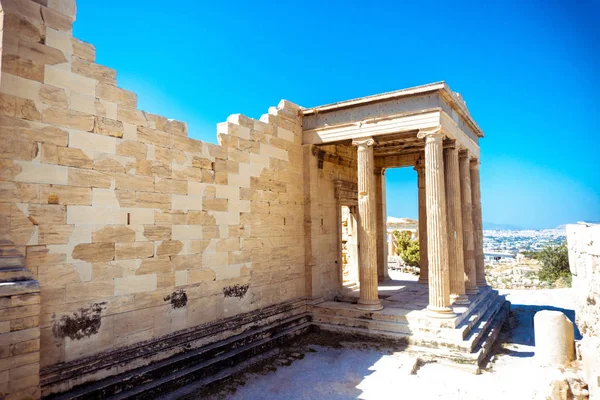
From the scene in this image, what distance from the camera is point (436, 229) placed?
Result: 10.2 meters

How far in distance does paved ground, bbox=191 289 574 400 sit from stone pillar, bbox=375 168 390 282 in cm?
677

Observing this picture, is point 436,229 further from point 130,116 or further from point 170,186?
point 130,116

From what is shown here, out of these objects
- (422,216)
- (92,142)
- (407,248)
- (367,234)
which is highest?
(92,142)

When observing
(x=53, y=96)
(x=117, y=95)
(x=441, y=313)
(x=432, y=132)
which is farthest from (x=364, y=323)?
(x=53, y=96)

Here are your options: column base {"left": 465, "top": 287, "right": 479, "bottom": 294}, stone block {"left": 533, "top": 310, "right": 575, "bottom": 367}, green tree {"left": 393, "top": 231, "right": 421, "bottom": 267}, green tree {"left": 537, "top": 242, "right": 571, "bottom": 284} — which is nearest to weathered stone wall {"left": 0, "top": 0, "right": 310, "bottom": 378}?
stone block {"left": 533, "top": 310, "right": 575, "bottom": 367}

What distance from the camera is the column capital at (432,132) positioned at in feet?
33.4

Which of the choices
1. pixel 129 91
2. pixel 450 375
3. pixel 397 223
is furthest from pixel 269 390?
pixel 397 223

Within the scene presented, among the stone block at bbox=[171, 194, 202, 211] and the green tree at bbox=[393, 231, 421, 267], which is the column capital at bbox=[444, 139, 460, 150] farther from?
the green tree at bbox=[393, 231, 421, 267]

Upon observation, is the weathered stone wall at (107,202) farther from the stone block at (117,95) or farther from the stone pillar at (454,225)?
the stone pillar at (454,225)

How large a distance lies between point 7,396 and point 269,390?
13.7 feet

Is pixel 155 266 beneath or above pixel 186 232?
beneath

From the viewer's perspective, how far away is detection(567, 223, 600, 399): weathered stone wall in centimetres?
437

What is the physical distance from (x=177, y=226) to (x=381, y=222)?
10688mm

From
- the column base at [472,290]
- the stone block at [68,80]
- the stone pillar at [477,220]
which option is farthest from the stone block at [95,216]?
the stone pillar at [477,220]
